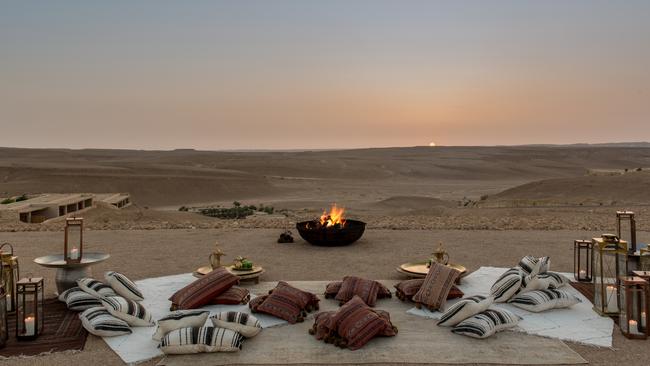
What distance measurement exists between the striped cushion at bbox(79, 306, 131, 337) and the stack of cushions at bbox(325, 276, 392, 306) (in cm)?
279

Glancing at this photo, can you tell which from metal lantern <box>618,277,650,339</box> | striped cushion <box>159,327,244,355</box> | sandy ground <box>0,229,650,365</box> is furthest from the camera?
sandy ground <box>0,229,650,365</box>

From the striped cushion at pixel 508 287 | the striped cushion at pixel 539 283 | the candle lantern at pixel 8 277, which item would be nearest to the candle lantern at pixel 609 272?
the striped cushion at pixel 539 283

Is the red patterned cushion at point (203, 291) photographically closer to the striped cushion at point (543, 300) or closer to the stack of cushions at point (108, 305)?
the stack of cushions at point (108, 305)

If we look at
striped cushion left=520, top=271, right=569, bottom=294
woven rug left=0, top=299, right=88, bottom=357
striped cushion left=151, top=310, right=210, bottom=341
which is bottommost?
woven rug left=0, top=299, right=88, bottom=357

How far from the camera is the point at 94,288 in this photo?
7.66m

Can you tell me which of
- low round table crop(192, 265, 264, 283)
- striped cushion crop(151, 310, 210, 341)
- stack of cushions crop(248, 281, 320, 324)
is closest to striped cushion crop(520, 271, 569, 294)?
stack of cushions crop(248, 281, 320, 324)

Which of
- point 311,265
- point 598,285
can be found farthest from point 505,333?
point 311,265

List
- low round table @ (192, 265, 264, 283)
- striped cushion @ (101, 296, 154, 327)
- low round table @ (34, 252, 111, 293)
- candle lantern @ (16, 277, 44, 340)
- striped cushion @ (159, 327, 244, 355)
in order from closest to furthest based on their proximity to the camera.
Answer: striped cushion @ (159, 327, 244, 355)
candle lantern @ (16, 277, 44, 340)
striped cushion @ (101, 296, 154, 327)
low round table @ (34, 252, 111, 293)
low round table @ (192, 265, 264, 283)

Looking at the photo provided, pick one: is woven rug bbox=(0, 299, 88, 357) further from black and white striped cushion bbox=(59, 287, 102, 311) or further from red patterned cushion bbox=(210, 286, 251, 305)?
red patterned cushion bbox=(210, 286, 251, 305)

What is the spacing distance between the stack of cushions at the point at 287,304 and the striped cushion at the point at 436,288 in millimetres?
1389

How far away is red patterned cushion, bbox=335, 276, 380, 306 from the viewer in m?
7.80

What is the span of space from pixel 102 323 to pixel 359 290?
3.27 meters

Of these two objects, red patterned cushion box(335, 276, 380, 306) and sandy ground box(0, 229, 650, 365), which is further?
sandy ground box(0, 229, 650, 365)

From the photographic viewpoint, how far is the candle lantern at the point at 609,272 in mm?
7293
